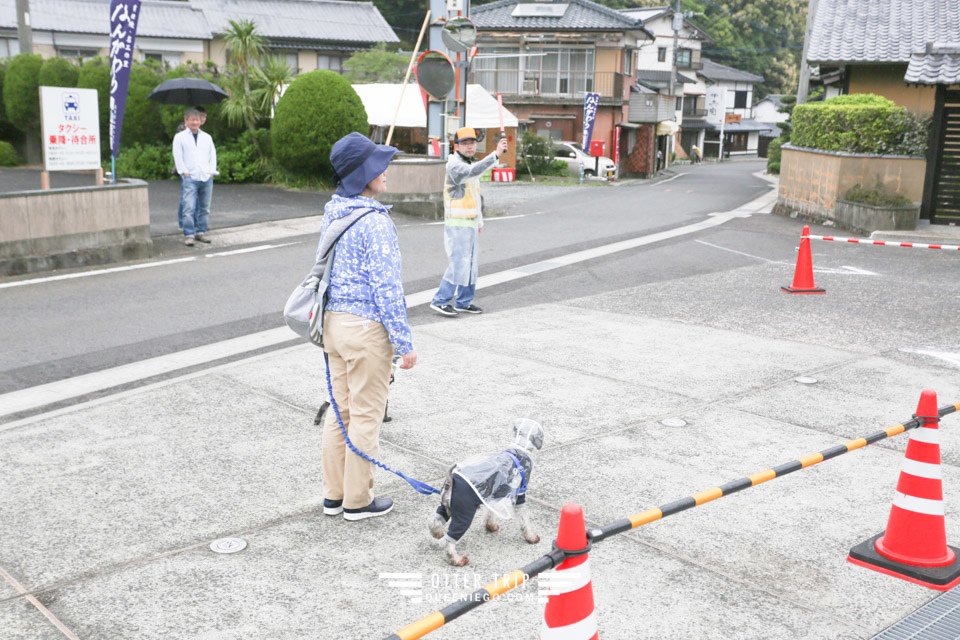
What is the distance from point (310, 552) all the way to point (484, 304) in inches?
252

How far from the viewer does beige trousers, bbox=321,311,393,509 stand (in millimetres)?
4387

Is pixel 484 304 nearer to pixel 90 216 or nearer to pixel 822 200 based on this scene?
pixel 90 216

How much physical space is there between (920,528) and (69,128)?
11023mm

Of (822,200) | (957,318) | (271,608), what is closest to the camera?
(271,608)

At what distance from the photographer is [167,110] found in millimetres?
20859

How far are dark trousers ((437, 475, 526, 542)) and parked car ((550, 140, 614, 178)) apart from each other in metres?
34.1

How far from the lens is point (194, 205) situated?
13359 mm

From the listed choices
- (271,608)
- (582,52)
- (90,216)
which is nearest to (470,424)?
(271,608)

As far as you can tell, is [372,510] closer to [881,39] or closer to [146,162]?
[146,162]

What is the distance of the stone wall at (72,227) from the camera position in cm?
1105

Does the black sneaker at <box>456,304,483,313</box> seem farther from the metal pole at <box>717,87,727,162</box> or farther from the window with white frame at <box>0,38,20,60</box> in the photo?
the metal pole at <box>717,87,727,162</box>

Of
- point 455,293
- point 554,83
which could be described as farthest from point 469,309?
point 554,83

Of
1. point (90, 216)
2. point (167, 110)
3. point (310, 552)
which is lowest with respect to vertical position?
point (310, 552)

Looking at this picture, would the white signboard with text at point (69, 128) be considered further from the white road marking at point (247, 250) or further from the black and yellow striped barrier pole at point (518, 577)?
the black and yellow striped barrier pole at point (518, 577)
